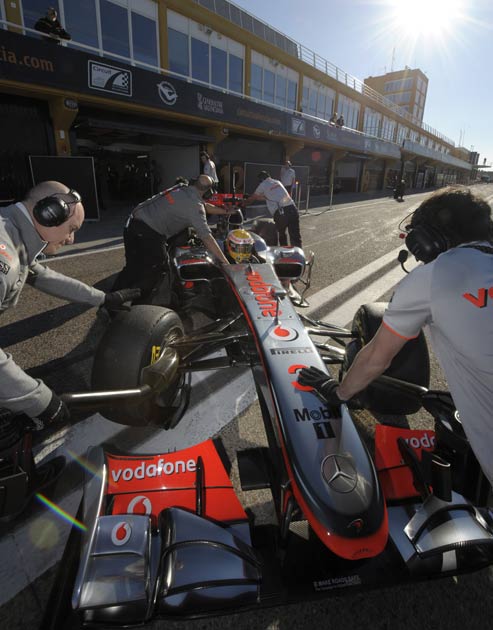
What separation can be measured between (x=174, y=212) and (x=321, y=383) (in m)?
3.30

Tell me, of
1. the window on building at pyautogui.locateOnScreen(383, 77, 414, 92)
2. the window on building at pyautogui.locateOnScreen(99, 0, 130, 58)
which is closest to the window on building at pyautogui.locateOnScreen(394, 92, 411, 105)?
the window on building at pyautogui.locateOnScreen(383, 77, 414, 92)

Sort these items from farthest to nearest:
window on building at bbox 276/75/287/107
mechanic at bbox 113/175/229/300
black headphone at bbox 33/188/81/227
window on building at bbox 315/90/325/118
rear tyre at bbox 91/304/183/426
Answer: window on building at bbox 315/90/325/118 → window on building at bbox 276/75/287/107 → mechanic at bbox 113/175/229/300 → rear tyre at bbox 91/304/183/426 → black headphone at bbox 33/188/81/227

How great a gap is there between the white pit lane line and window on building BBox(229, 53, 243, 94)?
20.7m

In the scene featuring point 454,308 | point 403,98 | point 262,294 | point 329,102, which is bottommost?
point 262,294

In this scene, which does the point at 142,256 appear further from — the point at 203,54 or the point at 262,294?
the point at 203,54

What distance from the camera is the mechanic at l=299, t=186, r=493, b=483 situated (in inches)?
50.6

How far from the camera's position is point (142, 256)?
462cm

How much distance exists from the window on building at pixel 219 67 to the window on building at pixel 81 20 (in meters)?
6.83

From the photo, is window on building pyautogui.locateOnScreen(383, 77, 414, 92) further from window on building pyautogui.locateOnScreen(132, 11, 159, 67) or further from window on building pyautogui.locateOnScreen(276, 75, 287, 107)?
window on building pyautogui.locateOnScreen(132, 11, 159, 67)

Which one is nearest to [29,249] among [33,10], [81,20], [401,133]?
[33,10]

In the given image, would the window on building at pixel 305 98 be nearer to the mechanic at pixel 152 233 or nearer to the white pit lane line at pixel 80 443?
the mechanic at pixel 152 233

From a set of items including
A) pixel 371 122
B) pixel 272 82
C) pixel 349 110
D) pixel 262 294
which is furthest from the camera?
pixel 371 122

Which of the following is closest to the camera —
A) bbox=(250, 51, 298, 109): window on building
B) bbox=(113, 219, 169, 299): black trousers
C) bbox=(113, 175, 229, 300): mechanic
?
bbox=(113, 175, 229, 300): mechanic

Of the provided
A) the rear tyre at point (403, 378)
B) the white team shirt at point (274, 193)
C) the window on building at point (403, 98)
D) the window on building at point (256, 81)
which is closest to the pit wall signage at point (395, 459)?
the rear tyre at point (403, 378)
